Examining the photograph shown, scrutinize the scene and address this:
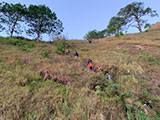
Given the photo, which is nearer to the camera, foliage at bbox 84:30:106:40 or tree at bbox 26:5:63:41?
tree at bbox 26:5:63:41

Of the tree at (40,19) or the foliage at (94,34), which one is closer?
the tree at (40,19)

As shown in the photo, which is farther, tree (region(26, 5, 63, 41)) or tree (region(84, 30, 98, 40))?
tree (region(84, 30, 98, 40))

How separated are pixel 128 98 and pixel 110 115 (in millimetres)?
911

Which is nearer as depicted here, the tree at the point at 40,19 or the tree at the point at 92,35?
the tree at the point at 40,19

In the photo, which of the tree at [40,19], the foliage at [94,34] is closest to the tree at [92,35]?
the foliage at [94,34]

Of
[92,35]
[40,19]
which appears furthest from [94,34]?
[40,19]

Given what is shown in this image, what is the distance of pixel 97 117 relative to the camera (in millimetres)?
1979

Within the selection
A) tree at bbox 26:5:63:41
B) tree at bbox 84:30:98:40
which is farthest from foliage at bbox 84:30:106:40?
tree at bbox 26:5:63:41

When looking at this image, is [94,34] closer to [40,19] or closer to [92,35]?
[92,35]

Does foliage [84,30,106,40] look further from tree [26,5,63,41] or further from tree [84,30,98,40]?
tree [26,5,63,41]

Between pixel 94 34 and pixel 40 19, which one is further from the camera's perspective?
pixel 94 34

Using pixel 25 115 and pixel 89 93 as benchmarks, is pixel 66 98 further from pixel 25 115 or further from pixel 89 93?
pixel 25 115

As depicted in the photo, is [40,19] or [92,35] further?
[92,35]

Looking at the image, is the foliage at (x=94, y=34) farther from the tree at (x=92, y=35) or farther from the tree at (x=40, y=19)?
the tree at (x=40, y=19)
